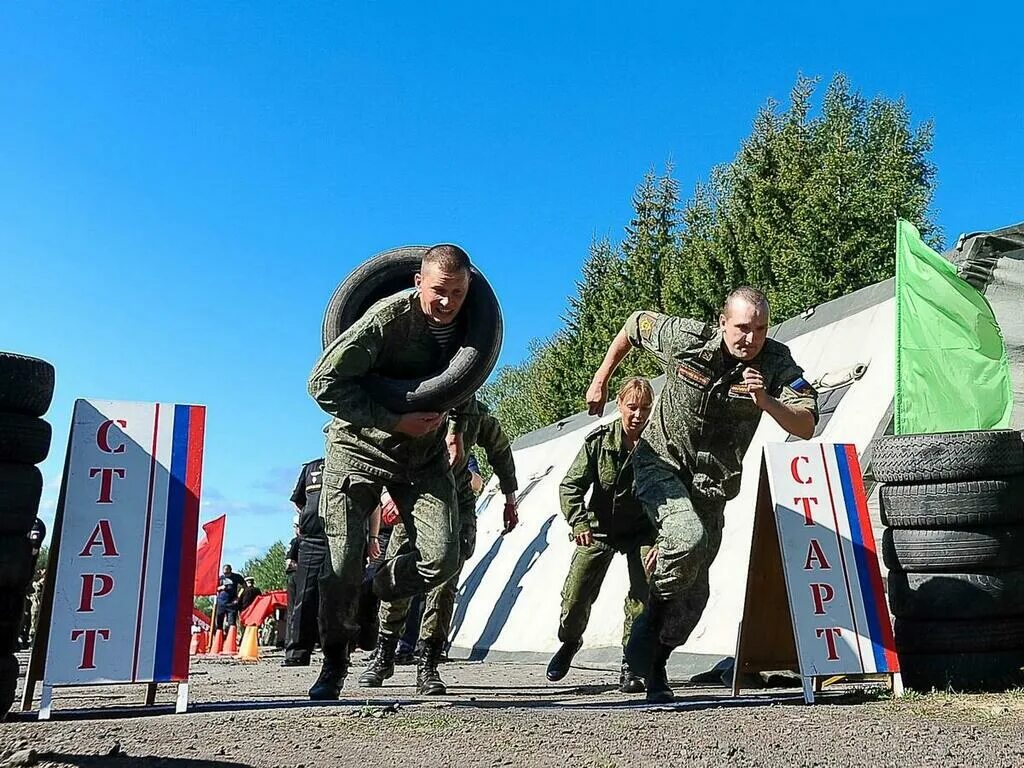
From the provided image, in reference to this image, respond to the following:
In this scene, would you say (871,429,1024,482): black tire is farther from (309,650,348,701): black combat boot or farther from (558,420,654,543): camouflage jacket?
(309,650,348,701): black combat boot

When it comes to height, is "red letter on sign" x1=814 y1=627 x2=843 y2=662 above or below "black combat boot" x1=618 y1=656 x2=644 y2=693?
above

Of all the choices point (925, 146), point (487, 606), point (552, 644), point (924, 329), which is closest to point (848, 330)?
point (924, 329)

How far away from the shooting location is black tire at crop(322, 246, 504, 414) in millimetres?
4977

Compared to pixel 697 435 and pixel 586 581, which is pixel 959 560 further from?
pixel 586 581

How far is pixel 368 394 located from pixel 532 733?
1.86 meters

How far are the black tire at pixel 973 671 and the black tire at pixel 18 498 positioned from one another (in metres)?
4.54

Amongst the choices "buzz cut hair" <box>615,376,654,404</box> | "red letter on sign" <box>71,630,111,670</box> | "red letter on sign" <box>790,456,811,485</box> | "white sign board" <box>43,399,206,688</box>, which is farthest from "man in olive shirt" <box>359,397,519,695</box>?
"red letter on sign" <box>71,630,111,670</box>

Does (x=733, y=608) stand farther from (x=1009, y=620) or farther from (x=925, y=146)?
(x=925, y=146)

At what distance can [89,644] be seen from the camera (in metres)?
4.55

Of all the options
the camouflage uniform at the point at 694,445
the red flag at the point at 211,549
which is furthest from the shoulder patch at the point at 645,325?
the red flag at the point at 211,549

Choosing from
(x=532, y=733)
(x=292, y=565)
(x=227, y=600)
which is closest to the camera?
(x=532, y=733)

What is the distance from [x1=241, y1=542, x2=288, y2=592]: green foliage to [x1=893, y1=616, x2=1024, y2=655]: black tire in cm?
8406

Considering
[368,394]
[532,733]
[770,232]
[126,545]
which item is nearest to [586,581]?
[368,394]

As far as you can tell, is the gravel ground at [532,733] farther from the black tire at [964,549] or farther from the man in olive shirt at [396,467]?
the black tire at [964,549]
